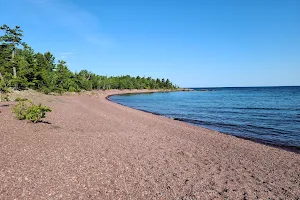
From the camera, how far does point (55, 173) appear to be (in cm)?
746

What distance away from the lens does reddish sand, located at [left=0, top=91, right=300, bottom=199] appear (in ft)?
21.7

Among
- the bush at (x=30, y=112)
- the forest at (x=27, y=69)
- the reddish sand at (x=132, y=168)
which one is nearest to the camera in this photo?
the reddish sand at (x=132, y=168)

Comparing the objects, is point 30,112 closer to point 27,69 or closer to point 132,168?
point 132,168

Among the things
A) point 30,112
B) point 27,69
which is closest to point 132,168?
point 30,112

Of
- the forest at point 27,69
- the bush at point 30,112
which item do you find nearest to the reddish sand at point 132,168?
the bush at point 30,112

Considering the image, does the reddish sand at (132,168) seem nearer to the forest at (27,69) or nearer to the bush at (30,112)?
the bush at (30,112)

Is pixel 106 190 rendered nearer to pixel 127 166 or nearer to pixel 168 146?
pixel 127 166

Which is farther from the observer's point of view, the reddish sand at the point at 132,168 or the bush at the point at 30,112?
the bush at the point at 30,112

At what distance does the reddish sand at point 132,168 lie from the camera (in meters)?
6.62

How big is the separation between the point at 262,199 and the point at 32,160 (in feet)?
28.3

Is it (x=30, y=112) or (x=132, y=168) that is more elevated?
(x=30, y=112)

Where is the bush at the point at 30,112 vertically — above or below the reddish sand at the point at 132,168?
above

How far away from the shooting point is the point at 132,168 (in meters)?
8.61

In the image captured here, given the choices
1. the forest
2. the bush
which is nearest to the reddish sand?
the bush
